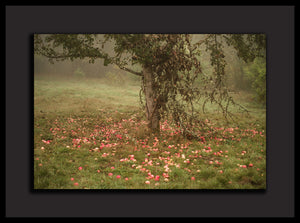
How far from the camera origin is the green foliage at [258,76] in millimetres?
3826

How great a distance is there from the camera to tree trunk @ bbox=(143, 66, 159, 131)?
4.78 m

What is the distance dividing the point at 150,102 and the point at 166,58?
1189mm

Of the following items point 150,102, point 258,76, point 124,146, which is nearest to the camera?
point 258,76

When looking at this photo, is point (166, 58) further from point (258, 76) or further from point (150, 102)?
point (258, 76)

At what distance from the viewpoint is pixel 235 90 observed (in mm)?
4238

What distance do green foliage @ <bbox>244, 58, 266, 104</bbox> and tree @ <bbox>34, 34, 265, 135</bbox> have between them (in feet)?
0.55

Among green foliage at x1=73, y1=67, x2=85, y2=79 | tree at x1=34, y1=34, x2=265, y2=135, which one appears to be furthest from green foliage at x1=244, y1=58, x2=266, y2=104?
green foliage at x1=73, y1=67, x2=85, y2=79

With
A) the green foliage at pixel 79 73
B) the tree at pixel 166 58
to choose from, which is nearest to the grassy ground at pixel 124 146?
the green foliage at pixel 79 73

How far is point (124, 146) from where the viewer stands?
4.24 meters

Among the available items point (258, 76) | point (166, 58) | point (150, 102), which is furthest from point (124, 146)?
point (258, 76)
